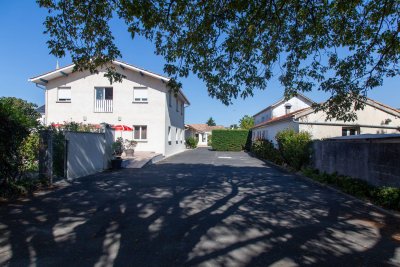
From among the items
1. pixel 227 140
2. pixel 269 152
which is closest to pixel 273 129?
pixel 269 152

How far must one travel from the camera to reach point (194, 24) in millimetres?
8273

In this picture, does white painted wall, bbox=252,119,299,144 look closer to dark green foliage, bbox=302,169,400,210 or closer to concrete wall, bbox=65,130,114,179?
dark green foliage, bbox=302,169,400,210

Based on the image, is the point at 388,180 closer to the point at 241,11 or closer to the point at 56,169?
the point at 241,11

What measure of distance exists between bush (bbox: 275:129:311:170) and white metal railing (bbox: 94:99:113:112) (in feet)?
43.4

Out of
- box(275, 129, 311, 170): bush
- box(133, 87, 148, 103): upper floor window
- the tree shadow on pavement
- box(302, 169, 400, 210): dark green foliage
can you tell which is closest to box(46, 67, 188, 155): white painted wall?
box(133, 87, 148, 103): upper floor window

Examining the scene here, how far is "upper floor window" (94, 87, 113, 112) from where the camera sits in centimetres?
2431

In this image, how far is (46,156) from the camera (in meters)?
9.80

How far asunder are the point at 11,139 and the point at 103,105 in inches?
654

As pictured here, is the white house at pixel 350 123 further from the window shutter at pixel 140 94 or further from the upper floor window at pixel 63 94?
the upper floor window at pixel 63 94

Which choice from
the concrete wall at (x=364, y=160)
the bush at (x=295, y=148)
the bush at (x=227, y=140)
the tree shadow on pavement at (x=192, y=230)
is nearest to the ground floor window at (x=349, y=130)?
the bush at (x=295, y=148)

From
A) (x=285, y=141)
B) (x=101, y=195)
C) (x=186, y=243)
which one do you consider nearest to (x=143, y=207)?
(x=101, y=195)

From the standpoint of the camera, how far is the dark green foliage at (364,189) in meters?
7.35

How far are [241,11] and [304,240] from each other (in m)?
5.06

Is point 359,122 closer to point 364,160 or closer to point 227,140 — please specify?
point 364,160
